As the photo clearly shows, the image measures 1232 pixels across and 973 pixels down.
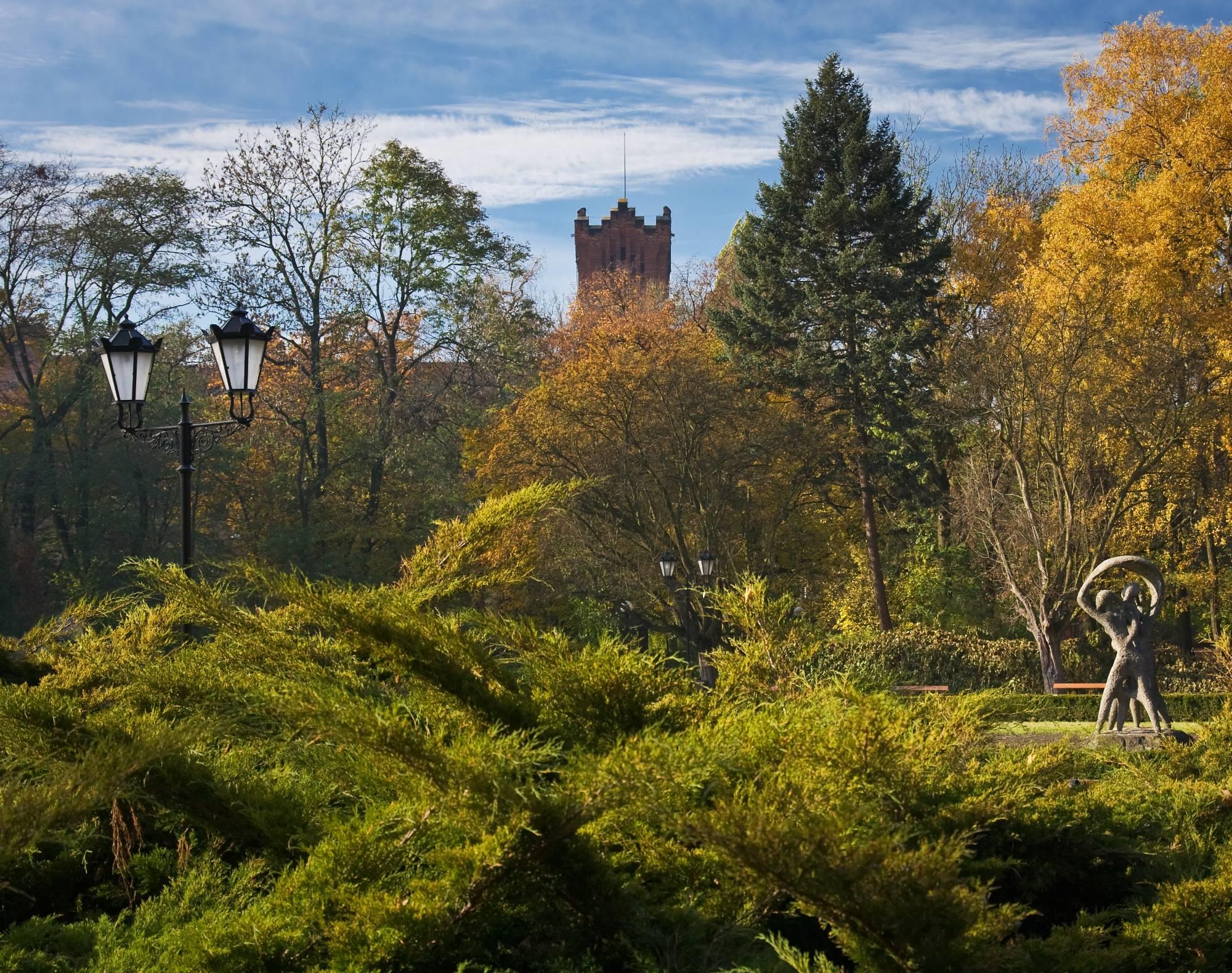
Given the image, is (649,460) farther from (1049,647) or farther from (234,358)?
(234,358)

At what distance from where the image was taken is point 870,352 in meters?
24.6

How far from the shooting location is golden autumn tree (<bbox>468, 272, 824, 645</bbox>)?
24.0 metres

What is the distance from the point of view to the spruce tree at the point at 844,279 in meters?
24.7

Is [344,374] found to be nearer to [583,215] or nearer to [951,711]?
[951,711]

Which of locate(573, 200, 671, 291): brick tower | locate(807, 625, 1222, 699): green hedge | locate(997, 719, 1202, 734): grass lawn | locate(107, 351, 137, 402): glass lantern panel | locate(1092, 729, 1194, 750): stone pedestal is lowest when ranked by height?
locate(807, 625, 1222, 699): green hedge

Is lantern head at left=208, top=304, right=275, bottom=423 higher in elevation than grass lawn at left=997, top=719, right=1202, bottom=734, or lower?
higher

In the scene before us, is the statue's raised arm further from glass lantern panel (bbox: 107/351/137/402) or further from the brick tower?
the brick tower

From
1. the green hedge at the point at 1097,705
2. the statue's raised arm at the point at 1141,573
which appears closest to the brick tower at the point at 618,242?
the green hedge at the point at 1097,705

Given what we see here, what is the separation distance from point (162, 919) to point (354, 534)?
82.1 feet

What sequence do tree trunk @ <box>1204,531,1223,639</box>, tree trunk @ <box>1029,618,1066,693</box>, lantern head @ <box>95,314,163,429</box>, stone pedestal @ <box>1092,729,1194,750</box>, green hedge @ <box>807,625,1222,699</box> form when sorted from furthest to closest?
tree trunk @ <box>1204,531,1223,639</box> → green hedge @ <box>807,625,1222,699</box> → tree trunk @ <box>1029,618,1066,693</box> → stone pedestal @ <box>1092,729,1194,750</box> → lantern head @ <box>95,314,163,429</box>

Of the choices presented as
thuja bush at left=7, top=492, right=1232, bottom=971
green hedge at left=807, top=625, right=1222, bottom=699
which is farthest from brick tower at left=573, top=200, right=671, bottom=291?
thuja bush at left=7, top=492, right=1232, bottom=971

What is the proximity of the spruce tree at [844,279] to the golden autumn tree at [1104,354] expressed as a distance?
8.71 ft

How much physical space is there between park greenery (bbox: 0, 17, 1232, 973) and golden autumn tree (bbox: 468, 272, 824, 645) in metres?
0.10

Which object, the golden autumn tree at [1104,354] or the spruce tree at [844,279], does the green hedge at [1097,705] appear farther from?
the spruce tree at [844,279]
